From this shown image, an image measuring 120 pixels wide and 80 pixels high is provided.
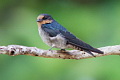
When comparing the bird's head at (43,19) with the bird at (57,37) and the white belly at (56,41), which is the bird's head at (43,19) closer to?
the bird at (57,37)

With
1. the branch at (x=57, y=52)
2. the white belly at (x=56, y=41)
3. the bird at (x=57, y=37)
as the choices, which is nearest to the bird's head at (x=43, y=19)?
the bird at (x=57, y=37)

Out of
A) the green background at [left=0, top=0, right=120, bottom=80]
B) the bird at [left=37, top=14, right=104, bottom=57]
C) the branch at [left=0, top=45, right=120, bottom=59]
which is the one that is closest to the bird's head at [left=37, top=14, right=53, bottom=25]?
the bird at [left=37, top=14, right=104, bottom=57]

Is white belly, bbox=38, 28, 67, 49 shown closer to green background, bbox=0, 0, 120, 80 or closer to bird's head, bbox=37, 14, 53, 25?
bird's head, bbox=37, 14, 53, 25

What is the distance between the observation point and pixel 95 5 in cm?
476

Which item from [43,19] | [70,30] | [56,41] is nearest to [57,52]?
[56,41]

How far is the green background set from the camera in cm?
368

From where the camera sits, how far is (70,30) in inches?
159

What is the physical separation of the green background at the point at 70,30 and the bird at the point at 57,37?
735mm

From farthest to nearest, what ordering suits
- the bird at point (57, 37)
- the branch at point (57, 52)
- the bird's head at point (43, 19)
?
1. the bird's head at point (43, 19)
2. the bird at point (57, 37)
3. the branch at point (57, 52)

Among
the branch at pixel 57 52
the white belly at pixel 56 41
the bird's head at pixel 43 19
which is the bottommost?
the branch at pixel 57 52

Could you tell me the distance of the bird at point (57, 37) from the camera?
9.02ft

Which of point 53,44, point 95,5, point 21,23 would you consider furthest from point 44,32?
point 95,5

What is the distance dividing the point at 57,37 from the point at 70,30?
4.08 ft

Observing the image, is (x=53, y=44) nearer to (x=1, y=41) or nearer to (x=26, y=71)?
(x=26, y=71)
